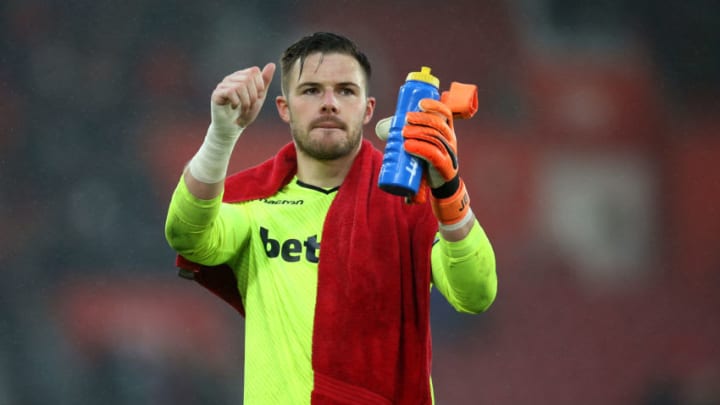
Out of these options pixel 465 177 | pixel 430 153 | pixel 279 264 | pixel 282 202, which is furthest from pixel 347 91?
pixel 465 177

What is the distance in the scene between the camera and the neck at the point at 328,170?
6.13 ft

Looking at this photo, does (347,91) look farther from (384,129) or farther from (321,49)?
A: (384,129)

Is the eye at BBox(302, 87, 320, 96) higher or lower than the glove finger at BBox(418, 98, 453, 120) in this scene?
higher

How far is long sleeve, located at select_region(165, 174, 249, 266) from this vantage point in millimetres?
1676

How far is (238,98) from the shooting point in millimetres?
1624

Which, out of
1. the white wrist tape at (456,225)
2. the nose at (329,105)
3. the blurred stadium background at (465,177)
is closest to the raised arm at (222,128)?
the nose at (329,105)

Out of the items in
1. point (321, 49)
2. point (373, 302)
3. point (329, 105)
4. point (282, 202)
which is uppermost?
point (321, 49)

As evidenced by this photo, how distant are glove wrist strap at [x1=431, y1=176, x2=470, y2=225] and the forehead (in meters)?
0.43

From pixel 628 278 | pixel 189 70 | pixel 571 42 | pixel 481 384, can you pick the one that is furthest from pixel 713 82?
pixel 189 70

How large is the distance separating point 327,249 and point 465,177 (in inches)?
84.4

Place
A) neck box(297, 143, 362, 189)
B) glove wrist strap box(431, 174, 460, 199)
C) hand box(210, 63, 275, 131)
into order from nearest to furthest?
glove wrist strap box(431, 174, 460, 199) < hand box(210, 63, 275, 131) < neck box(297, 143, 362, 189)

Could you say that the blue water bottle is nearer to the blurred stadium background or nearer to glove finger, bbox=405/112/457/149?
glove finger, bbox=405/112/457/149

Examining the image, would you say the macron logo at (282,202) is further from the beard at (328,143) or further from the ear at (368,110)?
the ear at (368,110)

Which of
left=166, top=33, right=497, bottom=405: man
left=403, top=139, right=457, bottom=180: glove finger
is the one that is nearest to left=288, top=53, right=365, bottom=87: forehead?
left=166, top=33, right=497, bottom=405: man
